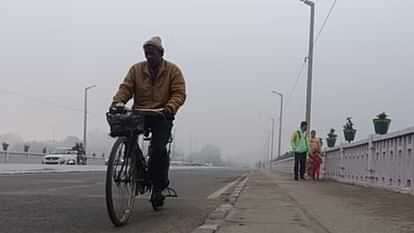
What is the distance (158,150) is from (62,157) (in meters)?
41.8

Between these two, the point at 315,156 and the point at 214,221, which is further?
the point at 315,156

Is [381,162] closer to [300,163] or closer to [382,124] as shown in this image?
[382,124]

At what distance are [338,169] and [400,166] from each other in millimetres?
7579

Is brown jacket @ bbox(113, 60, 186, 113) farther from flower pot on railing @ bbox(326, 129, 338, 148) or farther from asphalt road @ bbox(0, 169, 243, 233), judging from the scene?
flower pot on railing @ bbox(326, 129, 338, 148)

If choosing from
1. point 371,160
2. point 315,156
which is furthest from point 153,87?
point 315,156

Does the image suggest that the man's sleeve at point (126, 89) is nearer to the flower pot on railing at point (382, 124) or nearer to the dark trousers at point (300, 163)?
the flower pot on railing at point (382, 124)

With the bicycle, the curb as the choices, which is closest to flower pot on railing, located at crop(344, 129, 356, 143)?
the curb

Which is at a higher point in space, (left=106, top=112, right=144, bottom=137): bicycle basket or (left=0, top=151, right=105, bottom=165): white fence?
(left=106, top=112, right=144, bottom=137): bicycle basket

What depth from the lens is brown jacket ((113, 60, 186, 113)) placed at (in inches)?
265

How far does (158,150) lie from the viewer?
22.2ft

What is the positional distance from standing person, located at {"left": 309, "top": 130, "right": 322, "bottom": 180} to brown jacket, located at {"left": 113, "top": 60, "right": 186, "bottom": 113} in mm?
13157

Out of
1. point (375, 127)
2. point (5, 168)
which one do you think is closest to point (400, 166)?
point (375, 127)

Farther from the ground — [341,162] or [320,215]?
[341,162]

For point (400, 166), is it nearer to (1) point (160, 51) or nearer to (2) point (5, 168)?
(1) point (160, 51)
